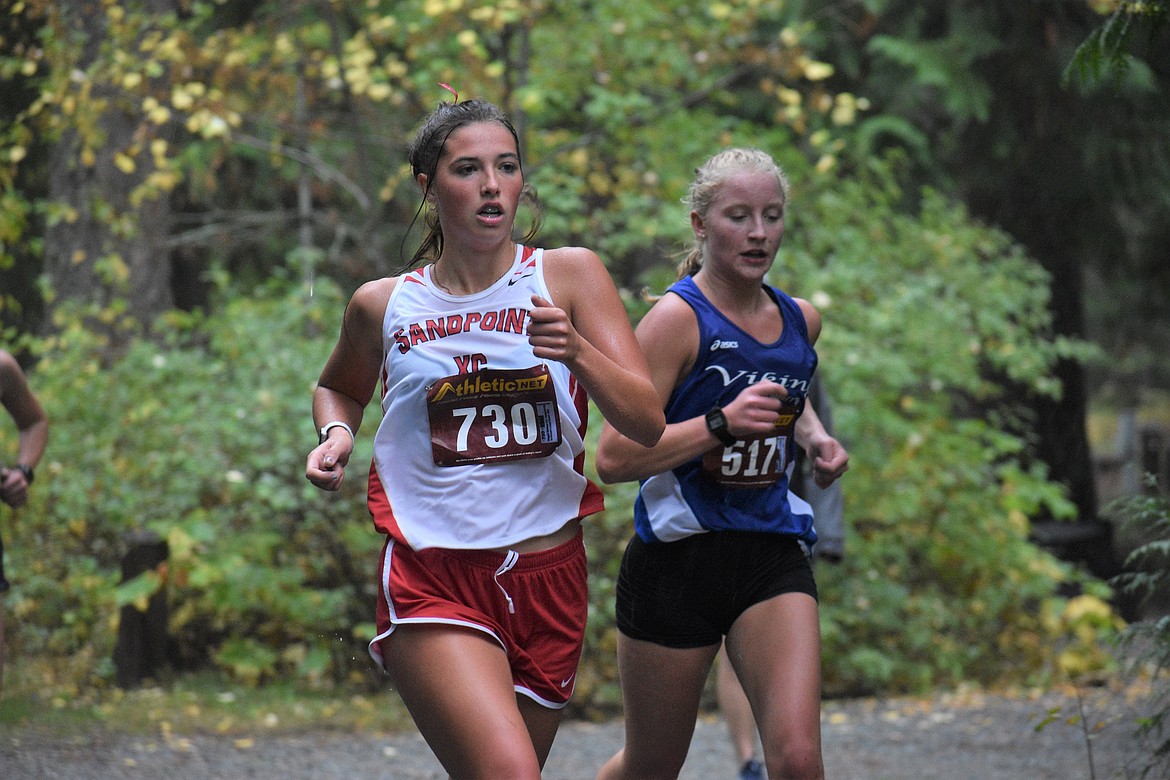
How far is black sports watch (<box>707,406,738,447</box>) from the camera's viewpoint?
12.1 feet

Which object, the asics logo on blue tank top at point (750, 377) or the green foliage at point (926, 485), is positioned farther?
the green foliage at point (926, 485)

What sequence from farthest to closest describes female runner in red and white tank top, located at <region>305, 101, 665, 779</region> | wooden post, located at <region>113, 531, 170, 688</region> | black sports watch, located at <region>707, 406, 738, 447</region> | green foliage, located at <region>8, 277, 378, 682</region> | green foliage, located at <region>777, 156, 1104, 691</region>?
1. green foliage, located at <region>777, 156, 1104, 691</region>
2. green foliage, located at <region>8, 277, 378, 682</region>
3. wooden post, located at <region>113, 531, 170, 688</region>
4. black sports watch, located at <region>707, 406, 738, 447</region>
5. female runner in red and white tank top, located at <region>305, 101, 665, 779</region>

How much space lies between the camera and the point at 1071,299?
13.5 meters

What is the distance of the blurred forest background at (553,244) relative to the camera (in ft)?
27.2

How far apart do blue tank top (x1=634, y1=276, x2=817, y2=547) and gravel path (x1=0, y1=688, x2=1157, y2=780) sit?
2848mm

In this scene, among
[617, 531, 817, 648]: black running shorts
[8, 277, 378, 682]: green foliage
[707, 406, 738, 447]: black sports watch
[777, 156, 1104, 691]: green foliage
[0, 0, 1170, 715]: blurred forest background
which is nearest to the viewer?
[707, 406, 738, 447]: black sports watch

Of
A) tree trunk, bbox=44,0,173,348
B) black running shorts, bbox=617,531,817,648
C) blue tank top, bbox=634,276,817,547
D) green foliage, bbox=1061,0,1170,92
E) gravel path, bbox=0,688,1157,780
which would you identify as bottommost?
gravel path, bbox=0,688,1157,780

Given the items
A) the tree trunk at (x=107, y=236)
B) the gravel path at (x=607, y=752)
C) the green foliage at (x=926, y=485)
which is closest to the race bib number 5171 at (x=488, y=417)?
the gravel path at (x=607, y=752)

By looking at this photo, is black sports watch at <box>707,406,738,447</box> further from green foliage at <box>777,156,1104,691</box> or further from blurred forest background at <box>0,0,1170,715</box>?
green foliage at <box>777,156,1104,691</box>

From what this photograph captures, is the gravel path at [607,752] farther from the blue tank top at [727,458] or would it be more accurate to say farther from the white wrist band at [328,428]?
the white wrist band at [328,428]

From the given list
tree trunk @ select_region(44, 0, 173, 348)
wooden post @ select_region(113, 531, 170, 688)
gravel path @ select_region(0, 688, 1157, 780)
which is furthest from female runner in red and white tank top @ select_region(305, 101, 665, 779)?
tree trunk @ select_region(44, 0, 173, 348)

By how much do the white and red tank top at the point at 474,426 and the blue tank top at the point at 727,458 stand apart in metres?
0.65

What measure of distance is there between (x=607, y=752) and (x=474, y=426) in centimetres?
424

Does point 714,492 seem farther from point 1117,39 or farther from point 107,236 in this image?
point 107,236
